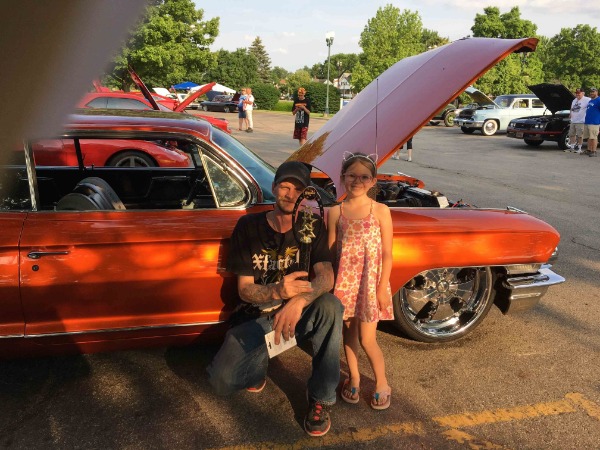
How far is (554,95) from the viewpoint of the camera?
14125mm

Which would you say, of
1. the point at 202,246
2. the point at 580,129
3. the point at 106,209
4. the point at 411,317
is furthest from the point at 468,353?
the point at 580,129

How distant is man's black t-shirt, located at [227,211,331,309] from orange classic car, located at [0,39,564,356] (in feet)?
0.56

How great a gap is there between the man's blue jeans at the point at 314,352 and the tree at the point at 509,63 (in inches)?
1209

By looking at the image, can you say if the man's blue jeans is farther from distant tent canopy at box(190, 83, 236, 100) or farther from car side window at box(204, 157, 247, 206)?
distant tent canopy at box(190, 83, 236, 100)

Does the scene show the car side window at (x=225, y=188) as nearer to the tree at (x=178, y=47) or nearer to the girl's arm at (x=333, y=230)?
the girl's arm at (x=333, y=230)

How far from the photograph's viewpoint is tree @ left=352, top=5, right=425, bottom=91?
133ft

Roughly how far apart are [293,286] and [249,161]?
1296 millimetres

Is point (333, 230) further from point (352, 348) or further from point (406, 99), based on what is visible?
point (406, 99)

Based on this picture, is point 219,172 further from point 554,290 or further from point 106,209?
point 554,290

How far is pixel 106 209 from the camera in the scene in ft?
8.73

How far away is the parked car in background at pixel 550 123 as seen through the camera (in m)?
14.1

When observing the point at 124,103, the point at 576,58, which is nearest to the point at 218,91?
the point at 576,58

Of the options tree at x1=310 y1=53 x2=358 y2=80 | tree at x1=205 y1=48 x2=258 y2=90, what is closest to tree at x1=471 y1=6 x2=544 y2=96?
tree at x1=205 y1=48 x2=258 y2=90

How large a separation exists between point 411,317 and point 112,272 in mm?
1891
